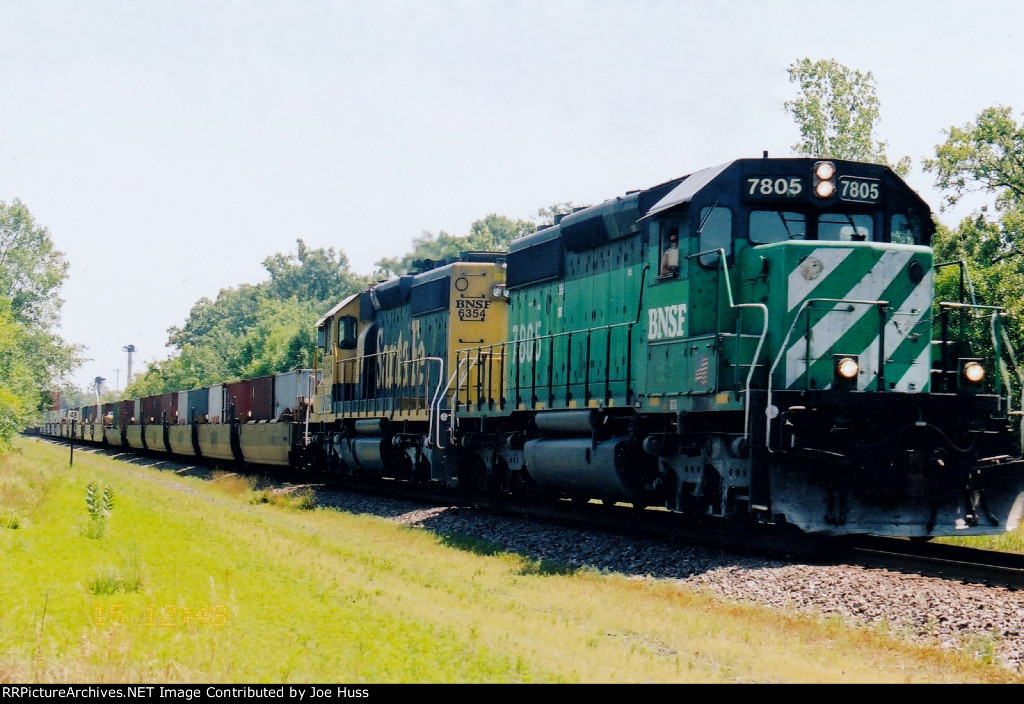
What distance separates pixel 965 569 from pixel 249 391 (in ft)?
82.8

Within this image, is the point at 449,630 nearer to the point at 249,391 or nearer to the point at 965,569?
the point at 965,569

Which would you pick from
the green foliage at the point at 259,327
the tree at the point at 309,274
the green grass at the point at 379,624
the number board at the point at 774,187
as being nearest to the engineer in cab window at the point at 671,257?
the number board at the point at 774,187

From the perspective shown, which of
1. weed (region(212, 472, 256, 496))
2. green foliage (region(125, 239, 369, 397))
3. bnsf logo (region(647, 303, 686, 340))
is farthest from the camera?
green foliage (region(125, 239, 369, 397))

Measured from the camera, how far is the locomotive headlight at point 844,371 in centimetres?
961

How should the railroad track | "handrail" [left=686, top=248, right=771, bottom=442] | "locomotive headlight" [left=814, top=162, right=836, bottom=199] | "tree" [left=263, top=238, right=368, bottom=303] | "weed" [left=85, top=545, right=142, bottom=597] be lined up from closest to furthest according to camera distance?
"weed" [left=85, top=545, right=142, bottom=597], the railroad track, "handrail" [left=686, top=248, right=771, bottom=442], "locomotive headlight" [left=814, top=162, right=836, bottom=199], "tree" [left=263, top=238, right=368, bottom=303]

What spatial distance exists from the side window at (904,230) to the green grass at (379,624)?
4310 millimetres

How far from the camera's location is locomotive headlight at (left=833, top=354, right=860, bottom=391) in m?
9.61

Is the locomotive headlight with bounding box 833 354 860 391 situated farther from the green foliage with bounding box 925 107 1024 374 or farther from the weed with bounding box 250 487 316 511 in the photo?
the green foliage with bounding box 925 107 1024 374

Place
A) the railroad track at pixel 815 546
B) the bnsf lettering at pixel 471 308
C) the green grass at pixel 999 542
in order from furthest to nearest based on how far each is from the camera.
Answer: the bnsf lettering at pixel 471 308 → the green grass at pixel 999 542 → the railroad track at pixel 815 546

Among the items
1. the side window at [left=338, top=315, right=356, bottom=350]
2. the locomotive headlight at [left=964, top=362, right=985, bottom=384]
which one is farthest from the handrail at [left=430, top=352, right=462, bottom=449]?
the locomotive headlight at [left=964, top=362, right=985, bottom=384]

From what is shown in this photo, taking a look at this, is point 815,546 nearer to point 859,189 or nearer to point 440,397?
point 859,189

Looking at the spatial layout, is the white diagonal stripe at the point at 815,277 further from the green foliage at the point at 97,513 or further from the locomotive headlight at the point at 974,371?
the green foliage at the point at 97,513

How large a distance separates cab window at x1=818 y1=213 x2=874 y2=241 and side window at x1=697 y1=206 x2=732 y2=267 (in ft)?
2.93

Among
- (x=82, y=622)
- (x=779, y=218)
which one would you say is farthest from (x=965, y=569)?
(x=82, y=622)
